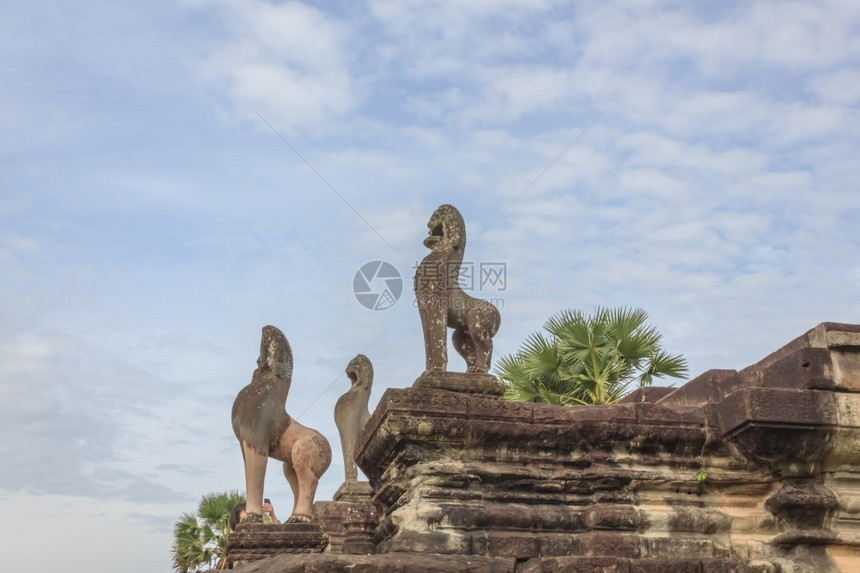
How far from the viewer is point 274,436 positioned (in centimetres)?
919

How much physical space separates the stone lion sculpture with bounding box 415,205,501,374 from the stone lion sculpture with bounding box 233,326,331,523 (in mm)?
3274

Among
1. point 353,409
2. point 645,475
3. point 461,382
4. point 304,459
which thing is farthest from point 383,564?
point 353,409

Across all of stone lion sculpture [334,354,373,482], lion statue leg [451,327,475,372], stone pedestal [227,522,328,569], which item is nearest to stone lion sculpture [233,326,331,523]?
stone pedestal [227,522,328,569]

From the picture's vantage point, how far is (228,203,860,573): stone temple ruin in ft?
17.1

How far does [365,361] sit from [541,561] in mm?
7070

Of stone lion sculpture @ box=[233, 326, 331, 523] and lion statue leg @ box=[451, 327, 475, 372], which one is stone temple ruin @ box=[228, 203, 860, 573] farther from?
stone lion sculpture @ box=[233, 326, 331, 523]

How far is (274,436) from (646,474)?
4.78 m

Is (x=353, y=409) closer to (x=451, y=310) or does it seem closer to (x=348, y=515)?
(x=348, y=515)

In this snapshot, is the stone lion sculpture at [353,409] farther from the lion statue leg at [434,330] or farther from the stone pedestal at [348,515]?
the lion statue leg at [434,330]

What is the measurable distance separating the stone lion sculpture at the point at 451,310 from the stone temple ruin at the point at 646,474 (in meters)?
0.56

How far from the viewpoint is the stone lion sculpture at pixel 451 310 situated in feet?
20.7

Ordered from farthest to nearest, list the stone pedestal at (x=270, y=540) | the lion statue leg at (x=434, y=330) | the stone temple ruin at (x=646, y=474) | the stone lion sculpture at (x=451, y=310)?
the stone pedestal at (x=270, y=540) → the stone lion sculpture at (x=451, y=310) → the lion statue leg at (x=434, y=330) → the stone temple ruin at (x=646, y=474)

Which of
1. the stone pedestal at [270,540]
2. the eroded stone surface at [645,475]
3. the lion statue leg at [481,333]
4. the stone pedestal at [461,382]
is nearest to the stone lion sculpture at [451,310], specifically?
the lion statue leg at [481,333]

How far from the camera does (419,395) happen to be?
17.9 ft
